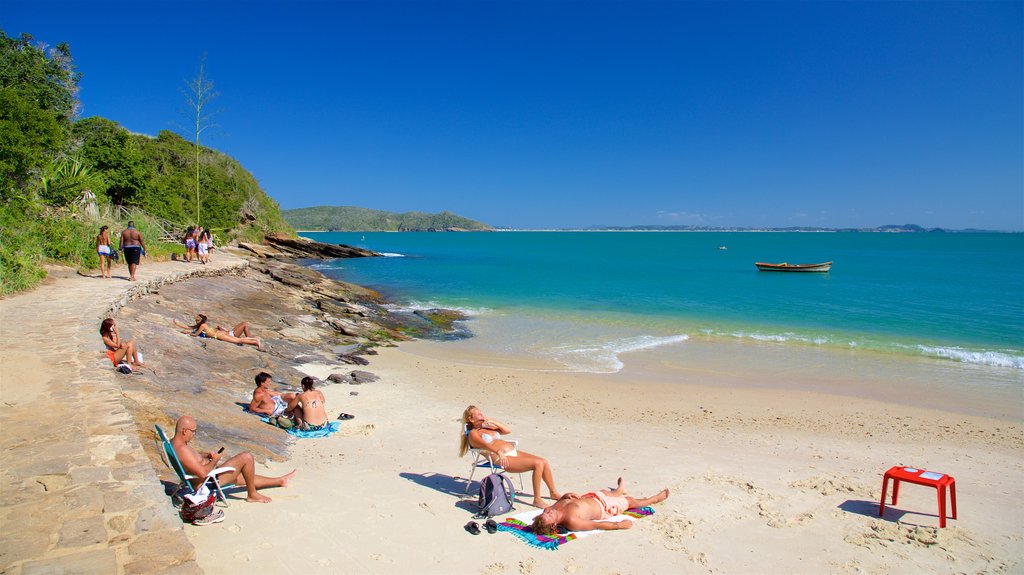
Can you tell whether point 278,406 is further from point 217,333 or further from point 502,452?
point 217,333

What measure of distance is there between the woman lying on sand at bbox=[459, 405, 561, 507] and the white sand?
1.92ft

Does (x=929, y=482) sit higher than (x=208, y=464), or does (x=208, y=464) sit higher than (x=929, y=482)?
(x=208, y=464)

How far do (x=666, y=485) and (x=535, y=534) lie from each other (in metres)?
2.28

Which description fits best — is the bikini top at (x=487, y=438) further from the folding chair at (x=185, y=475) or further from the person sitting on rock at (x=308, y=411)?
the person sitting on rock at (x=308, y=411)

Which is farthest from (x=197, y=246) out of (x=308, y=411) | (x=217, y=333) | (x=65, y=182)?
(x=308, y=411)

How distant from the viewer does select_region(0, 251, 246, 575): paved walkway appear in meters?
3.26

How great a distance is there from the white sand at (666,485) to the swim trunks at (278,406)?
3.37ft

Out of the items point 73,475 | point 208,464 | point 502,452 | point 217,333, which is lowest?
point 502,452

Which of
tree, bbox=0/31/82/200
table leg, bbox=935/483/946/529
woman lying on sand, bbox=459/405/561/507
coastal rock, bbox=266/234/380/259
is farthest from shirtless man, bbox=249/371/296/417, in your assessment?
coastal rock, bbox=266/234/380/259

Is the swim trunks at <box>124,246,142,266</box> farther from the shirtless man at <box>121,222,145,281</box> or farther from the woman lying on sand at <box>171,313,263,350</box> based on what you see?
the woman lying on sand at <box>171,313,263,350</box>

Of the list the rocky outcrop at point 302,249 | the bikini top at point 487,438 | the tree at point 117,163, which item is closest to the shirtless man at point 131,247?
the bikini top at point 487,438

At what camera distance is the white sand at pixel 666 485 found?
16.1 ft

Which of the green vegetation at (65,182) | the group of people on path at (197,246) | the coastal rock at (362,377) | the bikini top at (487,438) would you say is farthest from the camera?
the group of people on path at (197,246)

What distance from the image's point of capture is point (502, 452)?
645cm
